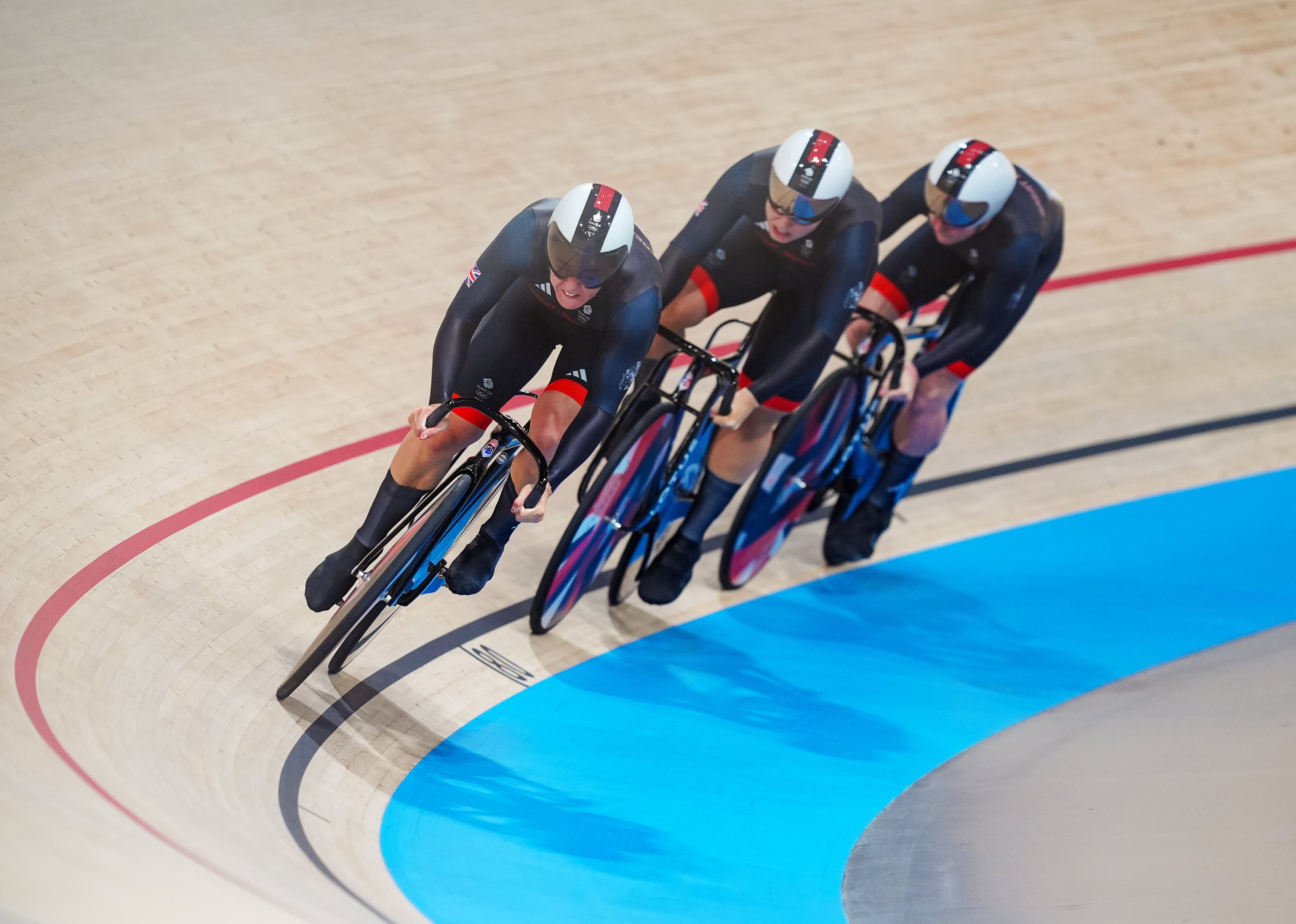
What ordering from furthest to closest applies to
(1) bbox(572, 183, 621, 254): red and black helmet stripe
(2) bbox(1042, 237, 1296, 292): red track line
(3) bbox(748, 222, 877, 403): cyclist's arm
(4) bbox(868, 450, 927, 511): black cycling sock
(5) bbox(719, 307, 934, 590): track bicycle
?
(2) bbox(1042, 237, 1296, 292): red track line < (4) bbox(868, 450, 927, 511): black cycling sock < (5) bbox(719, 307, 934, 590): track bicycle < (3) bbox(748, 222, 877, 403): cyclist's arm < (1) bbox(572, 183, 621, 254): red and black helmet stripe

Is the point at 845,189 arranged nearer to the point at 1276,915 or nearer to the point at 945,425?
the point at 945,425

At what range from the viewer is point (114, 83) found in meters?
5.77

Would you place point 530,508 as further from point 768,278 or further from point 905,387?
point 905,387

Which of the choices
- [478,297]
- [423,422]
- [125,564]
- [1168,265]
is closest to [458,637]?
[125,564]

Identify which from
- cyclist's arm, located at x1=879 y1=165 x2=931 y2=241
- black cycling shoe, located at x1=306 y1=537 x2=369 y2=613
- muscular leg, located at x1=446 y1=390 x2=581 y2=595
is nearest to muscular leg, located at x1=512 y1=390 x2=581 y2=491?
muscular leg, located at x1=446 y1=390 x2=581 y2=595

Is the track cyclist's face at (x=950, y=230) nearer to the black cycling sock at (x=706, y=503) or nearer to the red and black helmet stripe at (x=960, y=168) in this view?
the red and black helmet stripe at (x=960, y=168)

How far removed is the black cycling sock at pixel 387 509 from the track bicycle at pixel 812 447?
4.61ft

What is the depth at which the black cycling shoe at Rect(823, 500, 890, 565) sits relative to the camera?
480cm

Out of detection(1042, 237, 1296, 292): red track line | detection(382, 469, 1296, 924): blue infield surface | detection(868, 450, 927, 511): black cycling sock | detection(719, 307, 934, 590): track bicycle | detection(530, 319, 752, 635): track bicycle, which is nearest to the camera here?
detection(382, 469, 1296, 924): blue infield surface

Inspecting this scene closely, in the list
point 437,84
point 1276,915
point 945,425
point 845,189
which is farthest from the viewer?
point 437,84

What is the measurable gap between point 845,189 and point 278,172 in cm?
296

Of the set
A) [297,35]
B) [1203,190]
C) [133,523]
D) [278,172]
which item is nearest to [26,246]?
[278,172]

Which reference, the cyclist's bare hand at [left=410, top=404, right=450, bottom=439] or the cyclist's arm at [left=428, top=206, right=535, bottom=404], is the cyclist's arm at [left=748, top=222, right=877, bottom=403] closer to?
the cyclist's arm at [left=428, top=206, right=535, bottom=404]

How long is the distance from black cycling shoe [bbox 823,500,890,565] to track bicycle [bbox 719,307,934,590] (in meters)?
0.21
